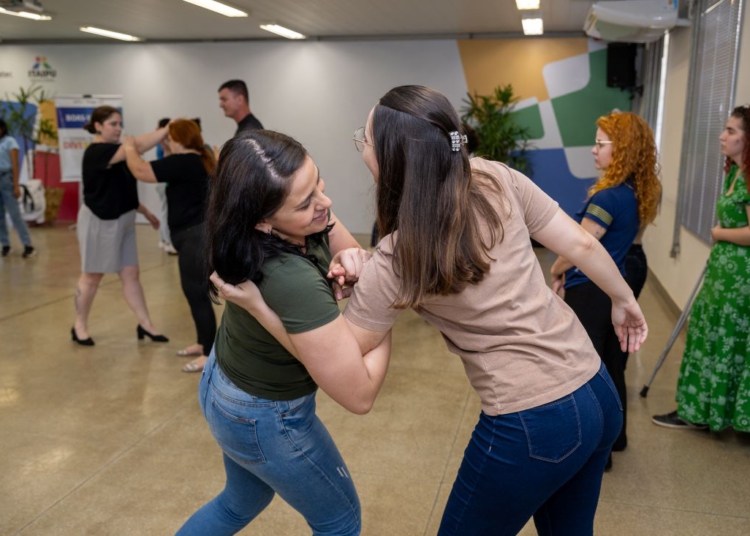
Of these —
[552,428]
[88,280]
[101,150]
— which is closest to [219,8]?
[101,150]

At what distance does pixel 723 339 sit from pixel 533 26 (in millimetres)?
6457

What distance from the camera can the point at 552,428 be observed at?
1.33 meters

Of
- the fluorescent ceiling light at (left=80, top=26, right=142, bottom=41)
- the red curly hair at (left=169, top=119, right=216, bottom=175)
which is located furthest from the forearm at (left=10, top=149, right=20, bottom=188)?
the red curly hair at (left=169, top=119, right=216, bottom=175)

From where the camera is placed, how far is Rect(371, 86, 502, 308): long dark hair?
1.25 metres

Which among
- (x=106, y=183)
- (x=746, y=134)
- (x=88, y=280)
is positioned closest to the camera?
(x=746, y=134)

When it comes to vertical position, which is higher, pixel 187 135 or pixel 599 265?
pixel 187 135

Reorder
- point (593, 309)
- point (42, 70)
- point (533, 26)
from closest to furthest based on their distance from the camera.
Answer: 1. point (593, 309)
2. point (533, 26)
3. point (42, 70)

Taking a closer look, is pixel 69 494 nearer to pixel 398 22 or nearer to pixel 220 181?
pixel 220 181

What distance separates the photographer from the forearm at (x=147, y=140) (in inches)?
167

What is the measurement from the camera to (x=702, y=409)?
326 cm

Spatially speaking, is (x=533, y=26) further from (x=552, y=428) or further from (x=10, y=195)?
(x=552, y=428)

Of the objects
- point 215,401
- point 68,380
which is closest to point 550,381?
Result: point 215,401

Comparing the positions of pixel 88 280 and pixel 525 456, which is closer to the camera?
pixel 525 456

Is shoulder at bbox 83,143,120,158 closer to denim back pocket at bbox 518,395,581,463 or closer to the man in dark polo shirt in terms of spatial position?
the man in dark polo shirt
